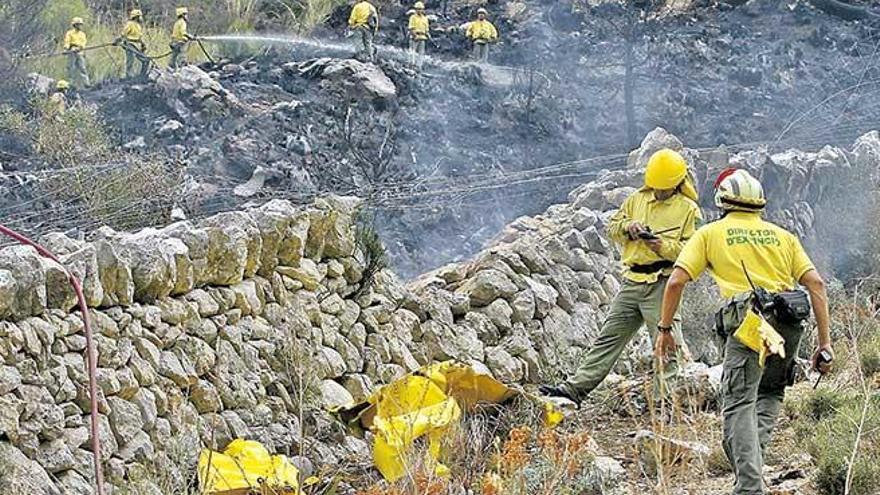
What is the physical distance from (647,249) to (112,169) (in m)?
12.7

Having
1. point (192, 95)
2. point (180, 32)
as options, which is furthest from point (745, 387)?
point (180, 32)

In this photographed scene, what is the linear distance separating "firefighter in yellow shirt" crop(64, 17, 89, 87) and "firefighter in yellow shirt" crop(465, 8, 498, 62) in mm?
8064

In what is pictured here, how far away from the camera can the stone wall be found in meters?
8.39

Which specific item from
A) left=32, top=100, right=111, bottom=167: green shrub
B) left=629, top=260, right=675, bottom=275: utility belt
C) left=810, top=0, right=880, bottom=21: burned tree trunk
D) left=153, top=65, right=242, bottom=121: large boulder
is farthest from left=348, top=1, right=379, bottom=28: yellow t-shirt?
left=629, top=260, right=675, bottom=275: utility belt

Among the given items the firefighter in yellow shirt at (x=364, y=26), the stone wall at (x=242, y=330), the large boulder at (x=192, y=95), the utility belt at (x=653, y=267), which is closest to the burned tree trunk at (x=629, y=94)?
the firefighter in yellow shirt at (x=364, y=26)

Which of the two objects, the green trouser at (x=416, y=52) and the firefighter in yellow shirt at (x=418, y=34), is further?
the firefighter in yellow shirt at (x=418, y=34)

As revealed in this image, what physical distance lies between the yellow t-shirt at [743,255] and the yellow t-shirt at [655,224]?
212 centimetres

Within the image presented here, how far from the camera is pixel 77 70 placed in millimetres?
30953

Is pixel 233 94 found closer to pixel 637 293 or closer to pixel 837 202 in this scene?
pixel 837 202

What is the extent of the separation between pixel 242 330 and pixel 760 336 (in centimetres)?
418

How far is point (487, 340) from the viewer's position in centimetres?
1214

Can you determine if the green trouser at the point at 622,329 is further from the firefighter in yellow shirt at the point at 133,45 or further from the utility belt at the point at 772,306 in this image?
the firefighter in yellow shirt at the point at 133,45

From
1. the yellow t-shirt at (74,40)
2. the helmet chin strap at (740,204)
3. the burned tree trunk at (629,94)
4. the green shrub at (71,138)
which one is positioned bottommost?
the burned tree trunk at (629,94)

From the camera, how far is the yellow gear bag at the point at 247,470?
26.2ft
